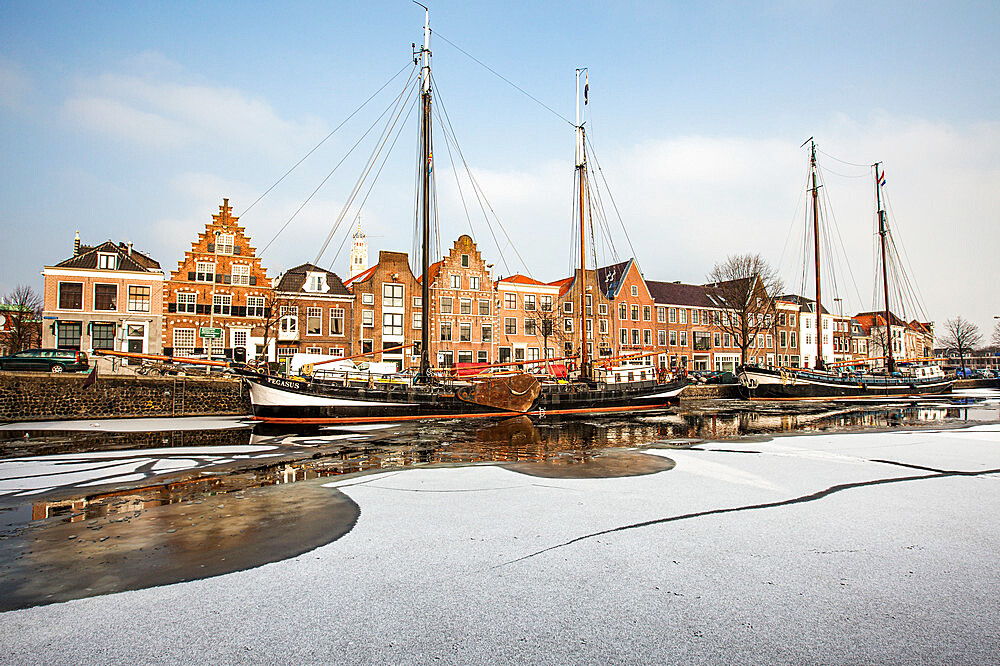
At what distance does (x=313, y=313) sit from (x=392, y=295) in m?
7.44

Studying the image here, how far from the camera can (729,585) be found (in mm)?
5090

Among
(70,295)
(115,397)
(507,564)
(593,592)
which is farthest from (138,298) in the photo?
(593,592)

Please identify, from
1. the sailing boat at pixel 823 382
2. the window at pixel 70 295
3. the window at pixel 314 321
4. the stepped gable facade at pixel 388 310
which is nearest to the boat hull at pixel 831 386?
the sailing boat at pixel 823 382

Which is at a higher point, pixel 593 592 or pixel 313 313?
pixel 313 313

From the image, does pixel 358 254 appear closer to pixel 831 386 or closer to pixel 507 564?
pixel 831 386

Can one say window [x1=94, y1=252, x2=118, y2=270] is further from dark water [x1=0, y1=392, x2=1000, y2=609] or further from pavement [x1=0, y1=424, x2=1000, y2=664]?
pavement [x1=0, y1=424, x2=1000, y2=664]

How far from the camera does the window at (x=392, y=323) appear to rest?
52.4 metres

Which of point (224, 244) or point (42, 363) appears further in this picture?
point (224, 244)

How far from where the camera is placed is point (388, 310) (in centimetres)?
5272

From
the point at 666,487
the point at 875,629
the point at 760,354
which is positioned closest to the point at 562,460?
the point at 666,487

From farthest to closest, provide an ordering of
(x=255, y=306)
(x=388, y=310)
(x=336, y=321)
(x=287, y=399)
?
(x=388, y=310)
(x=336, y=321)
(x=255, y=306)
(x=287, y=399)

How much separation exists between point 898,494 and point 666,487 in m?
3.44

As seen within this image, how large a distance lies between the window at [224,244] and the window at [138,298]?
6252 mm

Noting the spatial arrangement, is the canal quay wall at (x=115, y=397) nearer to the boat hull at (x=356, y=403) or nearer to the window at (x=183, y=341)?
the boat hull at (x=356, y=403)
